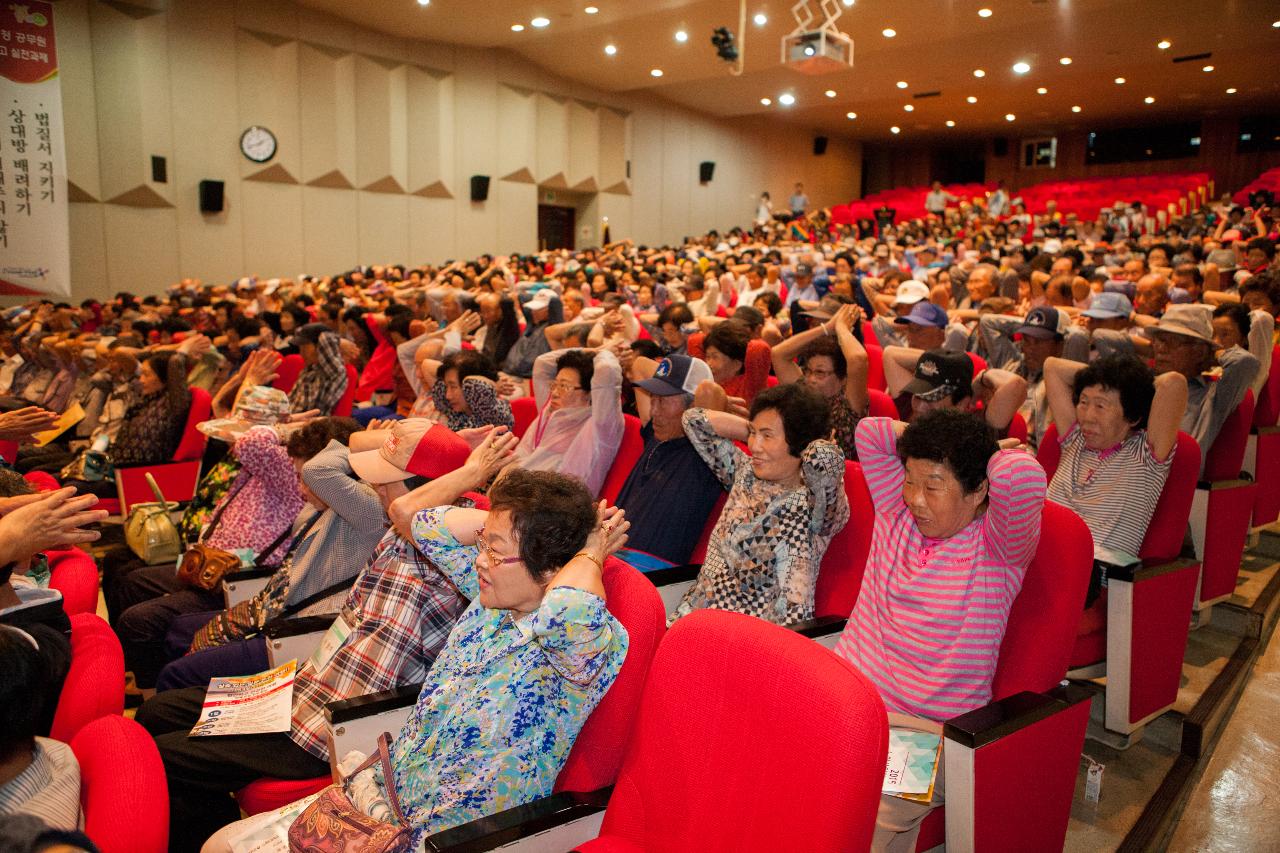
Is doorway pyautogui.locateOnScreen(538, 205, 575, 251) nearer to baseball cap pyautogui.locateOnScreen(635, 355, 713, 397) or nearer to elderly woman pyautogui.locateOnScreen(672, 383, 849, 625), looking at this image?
baseball cap pyautogui.locateOnScreen(635, 355, 713, 397)

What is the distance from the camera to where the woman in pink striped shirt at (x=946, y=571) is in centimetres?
174

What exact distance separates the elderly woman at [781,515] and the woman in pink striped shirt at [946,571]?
0.22m

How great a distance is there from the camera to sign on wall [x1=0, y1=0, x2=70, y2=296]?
7242mm

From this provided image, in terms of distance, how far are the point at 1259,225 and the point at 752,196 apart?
13.6 metres

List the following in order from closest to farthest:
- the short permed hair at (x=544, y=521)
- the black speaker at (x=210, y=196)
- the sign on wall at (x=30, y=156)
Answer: the short permed hair at (x=544, y=521)
the sign on wall at (x=30, y=156)
the black speaker at (x=210, y=196)

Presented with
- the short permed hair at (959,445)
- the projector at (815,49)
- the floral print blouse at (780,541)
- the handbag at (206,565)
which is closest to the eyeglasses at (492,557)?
the floral print blouse at (780,541)

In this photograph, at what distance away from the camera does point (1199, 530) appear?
2896mm

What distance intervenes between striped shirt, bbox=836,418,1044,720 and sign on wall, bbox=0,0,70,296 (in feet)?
25.8

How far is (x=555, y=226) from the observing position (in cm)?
1822

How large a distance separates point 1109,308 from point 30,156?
326 inches

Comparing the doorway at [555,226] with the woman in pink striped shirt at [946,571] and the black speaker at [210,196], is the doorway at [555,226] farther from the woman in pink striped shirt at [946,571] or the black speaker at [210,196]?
the woman in pink striped shirt at [946,571]

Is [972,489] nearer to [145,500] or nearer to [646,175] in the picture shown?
[145,500]

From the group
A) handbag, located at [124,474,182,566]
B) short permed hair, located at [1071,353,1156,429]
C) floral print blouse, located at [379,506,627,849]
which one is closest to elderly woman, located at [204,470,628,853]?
floral print blouse, located at [379,506,627,849]

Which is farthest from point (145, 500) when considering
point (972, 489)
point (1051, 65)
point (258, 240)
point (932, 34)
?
point (1051, 65)
